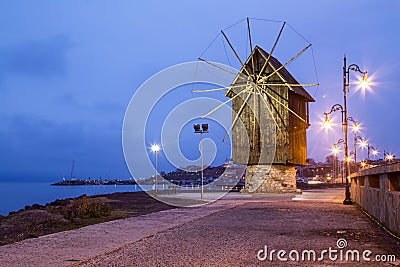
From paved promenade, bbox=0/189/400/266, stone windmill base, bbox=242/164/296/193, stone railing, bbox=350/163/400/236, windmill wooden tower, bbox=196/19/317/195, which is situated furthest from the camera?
stone windmill base, bbox=242/164/296/193

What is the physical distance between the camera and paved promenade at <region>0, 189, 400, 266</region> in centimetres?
921

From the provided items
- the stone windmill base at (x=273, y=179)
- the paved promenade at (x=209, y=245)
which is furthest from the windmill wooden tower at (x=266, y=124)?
the paved promenade at (x=209, y=245)

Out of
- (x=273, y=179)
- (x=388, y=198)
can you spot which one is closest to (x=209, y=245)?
(x=388, y=198)

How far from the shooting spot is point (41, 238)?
12.7 m

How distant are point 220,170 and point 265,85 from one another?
32.3m

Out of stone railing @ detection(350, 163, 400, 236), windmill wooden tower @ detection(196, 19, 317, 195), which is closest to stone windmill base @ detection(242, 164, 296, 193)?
windmill wooden tower @ detection(196, 19, 317, 195)

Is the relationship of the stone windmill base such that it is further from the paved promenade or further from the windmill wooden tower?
the paved promenade

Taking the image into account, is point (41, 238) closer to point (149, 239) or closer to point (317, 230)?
point (149, 239)

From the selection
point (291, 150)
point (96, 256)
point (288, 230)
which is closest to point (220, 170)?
point (291, 150)

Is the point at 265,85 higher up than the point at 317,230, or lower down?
higher up

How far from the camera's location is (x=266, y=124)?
40.9 metres

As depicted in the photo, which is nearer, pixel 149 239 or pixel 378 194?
pixel 149 239

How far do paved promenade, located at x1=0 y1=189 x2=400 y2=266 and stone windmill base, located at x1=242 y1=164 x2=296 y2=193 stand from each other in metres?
24.1

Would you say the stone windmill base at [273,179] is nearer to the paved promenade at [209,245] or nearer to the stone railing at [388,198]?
the stone railing at [388,198]
